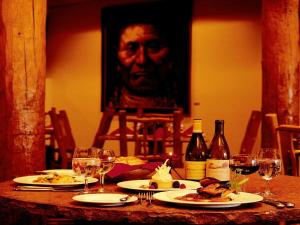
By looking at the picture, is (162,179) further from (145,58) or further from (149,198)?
(145,58)

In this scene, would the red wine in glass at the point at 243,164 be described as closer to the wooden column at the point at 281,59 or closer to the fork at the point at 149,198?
the fork at the point at 149,198

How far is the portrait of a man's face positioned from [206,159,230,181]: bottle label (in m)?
5.89

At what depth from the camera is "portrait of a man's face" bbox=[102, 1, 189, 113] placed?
7945 mm

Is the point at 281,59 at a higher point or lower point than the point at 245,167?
higher

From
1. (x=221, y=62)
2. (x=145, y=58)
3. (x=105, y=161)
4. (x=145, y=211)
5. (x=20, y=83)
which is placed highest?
(x=145, y=58)

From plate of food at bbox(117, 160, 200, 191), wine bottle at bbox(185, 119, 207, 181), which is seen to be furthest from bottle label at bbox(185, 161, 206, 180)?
plate of food at bbox(117, 160, 200, 191)

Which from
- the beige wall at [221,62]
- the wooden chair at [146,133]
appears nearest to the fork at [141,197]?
the wooden chair at [146,133]

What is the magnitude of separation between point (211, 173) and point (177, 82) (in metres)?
6.00

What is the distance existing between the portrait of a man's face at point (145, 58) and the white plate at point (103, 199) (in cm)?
620

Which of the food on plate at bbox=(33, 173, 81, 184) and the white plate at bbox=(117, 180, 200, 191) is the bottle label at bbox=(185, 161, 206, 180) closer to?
the white plate at bbox=(117, 180, 200, 191)

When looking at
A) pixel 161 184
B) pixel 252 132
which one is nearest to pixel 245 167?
pixel 161 184

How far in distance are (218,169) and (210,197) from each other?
1.05 feet

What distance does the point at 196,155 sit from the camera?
2180 millimetres

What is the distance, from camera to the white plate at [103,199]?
160 cm
